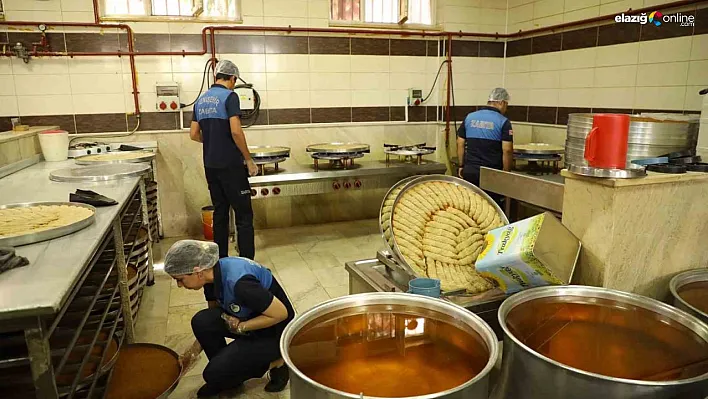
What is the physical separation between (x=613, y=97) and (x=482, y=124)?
4.62 feet

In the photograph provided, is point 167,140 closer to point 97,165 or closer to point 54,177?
point 97,165

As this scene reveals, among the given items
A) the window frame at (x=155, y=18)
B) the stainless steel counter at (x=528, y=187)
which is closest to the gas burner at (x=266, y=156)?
the window frame at (x=155, y=18)

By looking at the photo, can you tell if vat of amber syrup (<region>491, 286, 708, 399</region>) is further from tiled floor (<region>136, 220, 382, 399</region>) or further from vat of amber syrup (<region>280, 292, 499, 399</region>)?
tiled floor (<region>136, 220, 382, 399</region>)

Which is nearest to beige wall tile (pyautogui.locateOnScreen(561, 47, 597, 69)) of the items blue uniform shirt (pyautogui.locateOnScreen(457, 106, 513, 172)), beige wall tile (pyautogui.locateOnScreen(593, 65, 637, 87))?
beige wall tile (pyautogui.locateOnScreen(593, 65, 637, 87))

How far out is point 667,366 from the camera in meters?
1.11

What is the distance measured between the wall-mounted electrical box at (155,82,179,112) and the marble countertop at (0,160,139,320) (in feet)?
7.02

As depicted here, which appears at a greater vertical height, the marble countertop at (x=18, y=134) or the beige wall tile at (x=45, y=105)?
the beige wall tile at (x=45, y=105)

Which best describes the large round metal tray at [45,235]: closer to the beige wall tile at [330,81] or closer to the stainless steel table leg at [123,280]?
the stainless steel table leg at [123,280]

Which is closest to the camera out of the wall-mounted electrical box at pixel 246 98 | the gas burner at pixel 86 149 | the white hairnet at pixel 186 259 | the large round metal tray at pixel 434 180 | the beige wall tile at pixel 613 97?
the large round metal tray at pixel 434 180

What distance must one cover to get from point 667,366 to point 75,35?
17.2 ft

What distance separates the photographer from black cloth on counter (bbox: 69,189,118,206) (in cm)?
240

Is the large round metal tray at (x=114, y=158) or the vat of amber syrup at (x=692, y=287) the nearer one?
the vat of amber syrup at (x=692, y=287)

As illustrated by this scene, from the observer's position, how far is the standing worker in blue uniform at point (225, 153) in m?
3.79

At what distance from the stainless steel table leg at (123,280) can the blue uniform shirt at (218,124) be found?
1412mm
